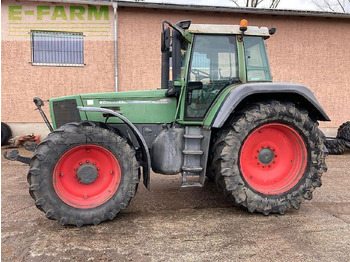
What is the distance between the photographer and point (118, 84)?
8.95 metres

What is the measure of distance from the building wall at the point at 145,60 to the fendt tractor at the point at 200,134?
5.36m

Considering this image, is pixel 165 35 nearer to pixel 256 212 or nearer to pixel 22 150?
pixel 256 212

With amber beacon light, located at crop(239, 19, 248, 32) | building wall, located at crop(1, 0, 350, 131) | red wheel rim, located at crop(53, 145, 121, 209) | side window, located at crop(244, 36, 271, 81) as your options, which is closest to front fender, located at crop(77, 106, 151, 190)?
red wheel rim, located at crop(53, 145, 121, 209)

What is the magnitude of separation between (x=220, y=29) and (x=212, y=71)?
0.53 metres

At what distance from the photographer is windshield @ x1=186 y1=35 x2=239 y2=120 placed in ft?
11.8

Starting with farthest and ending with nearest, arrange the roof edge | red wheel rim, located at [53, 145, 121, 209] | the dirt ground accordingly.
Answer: the roof edge → red wheel rim, located at [53, 145, 121, 209] → the dirt ground

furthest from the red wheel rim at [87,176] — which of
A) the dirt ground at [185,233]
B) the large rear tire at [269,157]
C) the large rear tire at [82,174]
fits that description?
the large rear tire at [269,157]

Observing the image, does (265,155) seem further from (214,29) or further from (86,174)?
(86,174)

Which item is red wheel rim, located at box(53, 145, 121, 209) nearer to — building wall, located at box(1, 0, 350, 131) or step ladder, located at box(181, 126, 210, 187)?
step ladder, located at box(181, 126, 210, 187)

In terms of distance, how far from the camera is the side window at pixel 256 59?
3721mm

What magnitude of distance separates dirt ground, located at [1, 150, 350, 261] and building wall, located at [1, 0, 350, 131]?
5370mm

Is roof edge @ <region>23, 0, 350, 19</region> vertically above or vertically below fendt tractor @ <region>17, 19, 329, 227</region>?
above

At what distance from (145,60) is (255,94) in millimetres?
6031

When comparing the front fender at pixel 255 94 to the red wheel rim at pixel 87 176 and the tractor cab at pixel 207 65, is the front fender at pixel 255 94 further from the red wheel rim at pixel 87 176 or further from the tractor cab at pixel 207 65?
the red wheel rim at pixel 87 176
